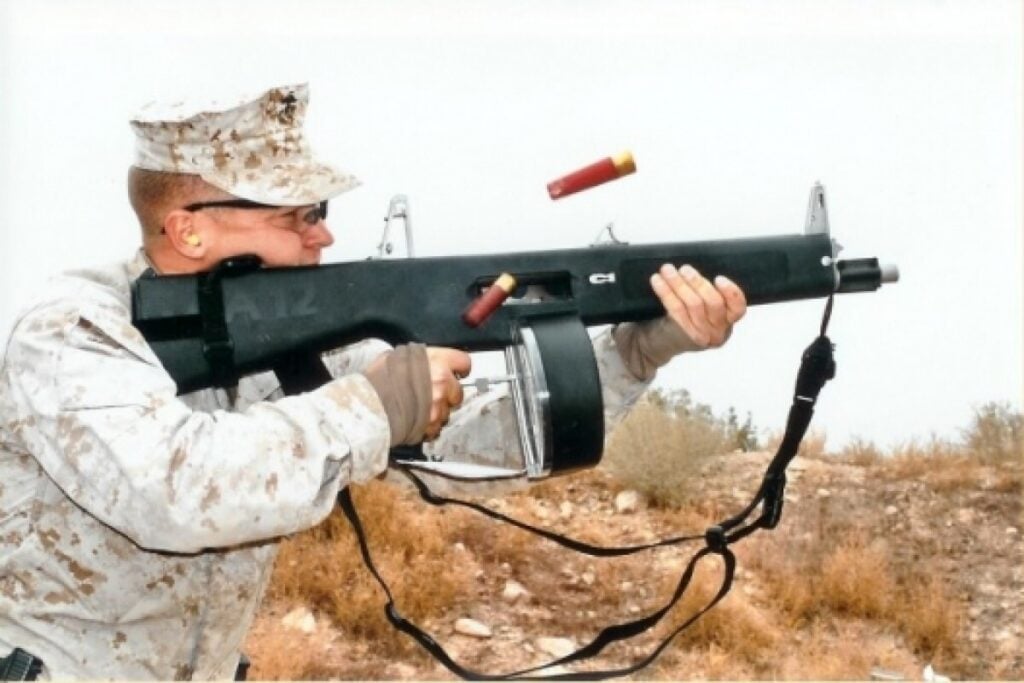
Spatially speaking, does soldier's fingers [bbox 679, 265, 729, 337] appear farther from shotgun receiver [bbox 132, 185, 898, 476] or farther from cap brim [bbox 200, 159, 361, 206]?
cap brim [bbox 200, 159, 361, 206]

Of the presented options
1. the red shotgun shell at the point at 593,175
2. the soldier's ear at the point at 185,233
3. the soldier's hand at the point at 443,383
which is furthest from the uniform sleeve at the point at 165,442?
the red shotgun shell at the point at 593,175

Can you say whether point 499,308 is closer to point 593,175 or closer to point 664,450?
point 593,175

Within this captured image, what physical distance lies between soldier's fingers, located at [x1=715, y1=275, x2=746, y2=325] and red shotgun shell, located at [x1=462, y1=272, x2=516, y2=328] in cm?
52

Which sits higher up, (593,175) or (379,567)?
(593,175)

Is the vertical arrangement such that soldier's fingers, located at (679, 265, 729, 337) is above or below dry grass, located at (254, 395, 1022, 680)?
above

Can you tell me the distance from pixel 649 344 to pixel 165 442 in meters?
1.25

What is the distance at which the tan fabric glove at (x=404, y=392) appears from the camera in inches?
84.4

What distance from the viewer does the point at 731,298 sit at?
2.66 meters

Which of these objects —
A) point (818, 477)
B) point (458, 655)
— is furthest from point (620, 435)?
point (458, 655)

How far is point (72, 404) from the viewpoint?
1987 mm

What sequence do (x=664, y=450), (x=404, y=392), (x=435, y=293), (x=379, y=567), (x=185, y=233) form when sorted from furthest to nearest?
1. (x=664, y=450)
2. (x=379, y=567)
3. (x=435, y=293)
4. (x=185, y=233)
5. (x=404, y=392)

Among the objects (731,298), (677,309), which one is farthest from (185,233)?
(731,298)

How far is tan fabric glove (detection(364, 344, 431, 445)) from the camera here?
7.03ft

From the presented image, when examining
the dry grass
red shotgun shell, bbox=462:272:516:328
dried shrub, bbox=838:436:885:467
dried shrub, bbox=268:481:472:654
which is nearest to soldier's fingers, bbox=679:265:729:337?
red shotgun shell, bbox=462:272:516:328
